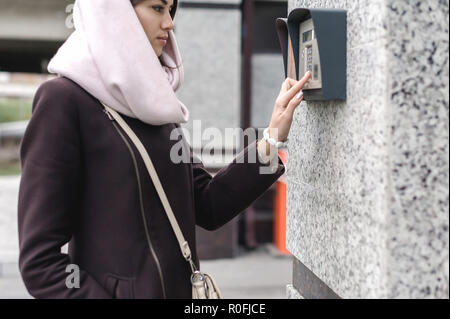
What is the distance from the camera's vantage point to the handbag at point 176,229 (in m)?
1.67

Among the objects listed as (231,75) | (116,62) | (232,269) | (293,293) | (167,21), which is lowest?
(232,269)

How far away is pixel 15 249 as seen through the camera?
21.4 ft

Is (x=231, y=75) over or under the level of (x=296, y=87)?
over

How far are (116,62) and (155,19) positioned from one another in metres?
0.22

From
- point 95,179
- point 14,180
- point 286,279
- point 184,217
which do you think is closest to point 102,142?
point 95,179

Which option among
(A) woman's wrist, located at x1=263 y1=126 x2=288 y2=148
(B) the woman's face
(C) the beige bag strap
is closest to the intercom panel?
(A) woman's wrist, located at x1=263 y1=126 x2=288 y2=148

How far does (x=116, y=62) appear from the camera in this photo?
1.64 m

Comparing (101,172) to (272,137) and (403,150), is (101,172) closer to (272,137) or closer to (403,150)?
(272,137)

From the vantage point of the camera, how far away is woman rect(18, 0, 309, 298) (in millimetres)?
1592

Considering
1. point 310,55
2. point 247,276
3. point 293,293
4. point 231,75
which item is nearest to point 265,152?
point 310,55

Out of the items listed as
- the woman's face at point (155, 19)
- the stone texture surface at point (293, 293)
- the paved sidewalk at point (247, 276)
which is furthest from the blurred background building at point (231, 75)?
the woman's face at point (155, 19)

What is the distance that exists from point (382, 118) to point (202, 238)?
17.1 ft

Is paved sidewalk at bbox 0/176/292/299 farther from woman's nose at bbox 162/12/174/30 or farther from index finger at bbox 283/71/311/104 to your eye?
woman's nose at bbox 162/12/174/30

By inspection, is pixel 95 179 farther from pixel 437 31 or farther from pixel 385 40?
pixel 437 31
